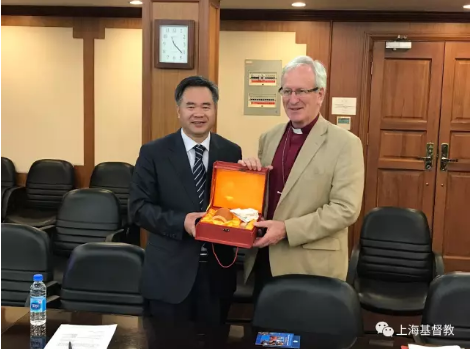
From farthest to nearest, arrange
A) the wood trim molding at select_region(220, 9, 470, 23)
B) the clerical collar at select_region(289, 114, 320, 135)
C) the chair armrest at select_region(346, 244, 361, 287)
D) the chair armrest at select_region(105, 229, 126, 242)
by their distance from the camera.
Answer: the wood trim molding at select_region(220, 9, 470, 23) < the chair armrest at select_region(105, 229, 126, 242) < the chair armrest at select_region(346, 244, 361, 287) < the clerical collar at select_region(289, 114, 320, 135)

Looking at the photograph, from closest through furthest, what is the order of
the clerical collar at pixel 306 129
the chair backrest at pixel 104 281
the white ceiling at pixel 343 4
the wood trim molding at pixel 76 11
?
the clerical collar at pixel 306 129
the chair backrest at pixel 104 281
the white ceiling at pixel 343 4
the wood trim molding at pixel 76 11

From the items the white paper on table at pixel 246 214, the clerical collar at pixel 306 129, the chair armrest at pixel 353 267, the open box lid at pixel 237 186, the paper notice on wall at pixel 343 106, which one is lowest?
the chair armrest at pixel 353 267

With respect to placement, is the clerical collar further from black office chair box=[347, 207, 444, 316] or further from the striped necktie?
black office chair box=[347, 207, 444, 316]

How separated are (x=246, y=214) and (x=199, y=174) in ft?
0.80

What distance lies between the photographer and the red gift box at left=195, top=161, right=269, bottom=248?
6.32 feet

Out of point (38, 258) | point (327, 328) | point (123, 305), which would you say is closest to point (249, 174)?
point (327, 328)

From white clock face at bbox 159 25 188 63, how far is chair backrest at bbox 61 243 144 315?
128 centimetres

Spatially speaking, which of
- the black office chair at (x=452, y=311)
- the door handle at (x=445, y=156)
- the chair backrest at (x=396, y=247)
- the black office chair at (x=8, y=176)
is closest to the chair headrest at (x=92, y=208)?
the black office chair at (x=8, y=176)

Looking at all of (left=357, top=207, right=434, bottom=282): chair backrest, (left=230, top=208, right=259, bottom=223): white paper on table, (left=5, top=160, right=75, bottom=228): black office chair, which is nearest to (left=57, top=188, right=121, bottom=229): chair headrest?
(left=5, top=160, right=75, bottom=228): black office chair

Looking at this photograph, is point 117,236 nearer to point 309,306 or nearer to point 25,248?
point 25,248

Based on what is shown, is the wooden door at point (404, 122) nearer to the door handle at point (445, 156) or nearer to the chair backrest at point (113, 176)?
the door handle at point (445, 156)

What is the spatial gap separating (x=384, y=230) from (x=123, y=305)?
1.80 metres

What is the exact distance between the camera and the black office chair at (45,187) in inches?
197

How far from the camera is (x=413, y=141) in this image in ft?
15.9
